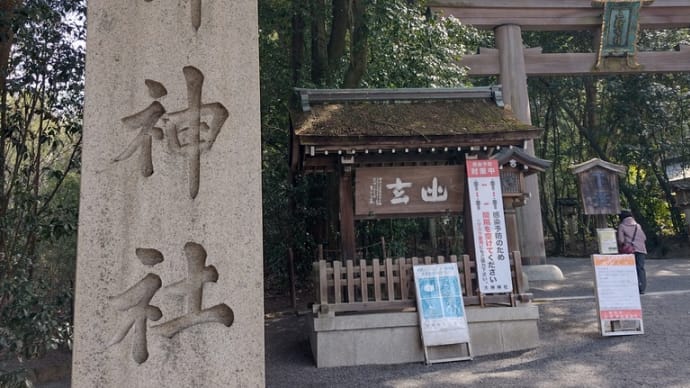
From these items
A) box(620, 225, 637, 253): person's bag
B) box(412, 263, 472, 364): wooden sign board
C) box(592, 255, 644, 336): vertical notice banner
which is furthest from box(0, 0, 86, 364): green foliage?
box(620, 225, 637, 253): person's bag

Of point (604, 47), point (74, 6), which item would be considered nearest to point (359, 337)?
point (74, 6)

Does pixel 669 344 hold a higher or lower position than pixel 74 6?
lower

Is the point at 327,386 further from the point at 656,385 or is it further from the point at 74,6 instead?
the point at 74,6

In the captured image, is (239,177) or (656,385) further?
(656,385)

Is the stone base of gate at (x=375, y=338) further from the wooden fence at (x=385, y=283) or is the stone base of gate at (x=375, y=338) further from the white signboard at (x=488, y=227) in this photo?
the white signboard at (x=488, y=227)

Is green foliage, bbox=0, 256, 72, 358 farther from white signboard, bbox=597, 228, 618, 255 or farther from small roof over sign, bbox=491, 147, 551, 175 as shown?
small roof over sign, bbox=491, 147, 551, 175

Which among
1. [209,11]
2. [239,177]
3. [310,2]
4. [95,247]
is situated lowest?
[95,247]

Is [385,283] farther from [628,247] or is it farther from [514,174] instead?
[514,174]

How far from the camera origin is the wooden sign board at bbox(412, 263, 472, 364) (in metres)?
5.69

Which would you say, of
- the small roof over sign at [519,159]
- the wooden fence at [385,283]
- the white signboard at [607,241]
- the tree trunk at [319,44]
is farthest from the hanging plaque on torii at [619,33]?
the wooden fence at [385,283]

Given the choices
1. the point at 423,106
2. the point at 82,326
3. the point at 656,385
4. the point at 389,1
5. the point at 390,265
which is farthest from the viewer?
the point at 389,1

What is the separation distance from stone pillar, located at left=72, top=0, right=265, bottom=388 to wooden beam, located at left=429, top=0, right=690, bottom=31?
922 centimetres

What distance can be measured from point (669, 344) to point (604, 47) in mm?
8057

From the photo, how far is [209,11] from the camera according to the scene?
2.99m
